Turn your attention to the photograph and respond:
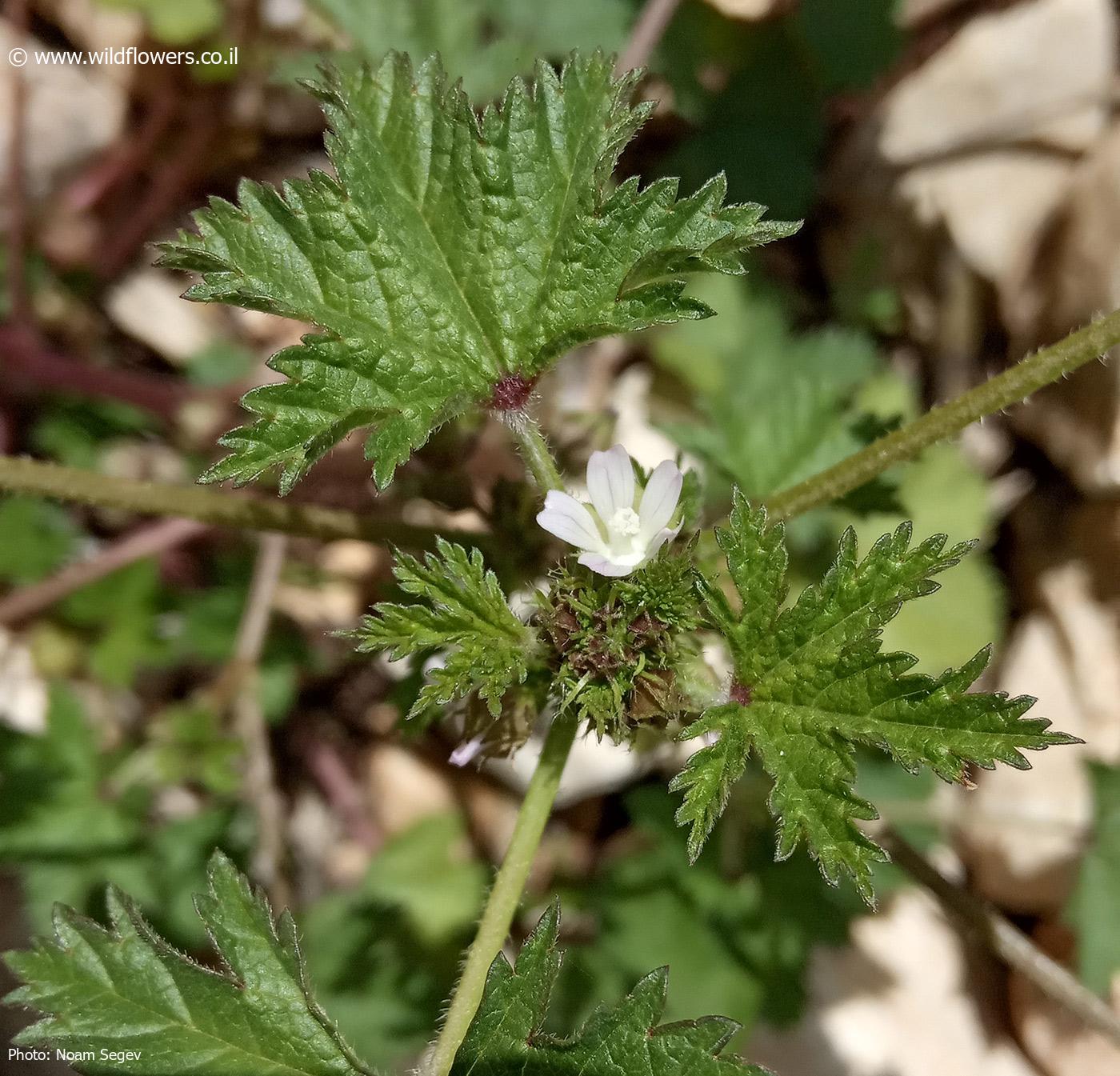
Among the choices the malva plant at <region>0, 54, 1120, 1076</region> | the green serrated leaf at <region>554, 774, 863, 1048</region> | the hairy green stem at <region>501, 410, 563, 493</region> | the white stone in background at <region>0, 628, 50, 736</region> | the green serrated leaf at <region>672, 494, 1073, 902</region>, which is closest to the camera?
the green serrated leaf at <region>672, 494, 1073, 902</region>

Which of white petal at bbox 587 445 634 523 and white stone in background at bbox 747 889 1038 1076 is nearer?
white petal at bbox 587 445 634 523

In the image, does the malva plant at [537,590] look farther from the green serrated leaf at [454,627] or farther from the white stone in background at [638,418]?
the white stone in background at [638,418]

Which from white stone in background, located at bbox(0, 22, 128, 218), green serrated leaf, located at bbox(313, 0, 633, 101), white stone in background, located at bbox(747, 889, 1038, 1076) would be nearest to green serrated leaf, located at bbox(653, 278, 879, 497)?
green serrated leaf, located at bbox(313, 0, 633, 101)

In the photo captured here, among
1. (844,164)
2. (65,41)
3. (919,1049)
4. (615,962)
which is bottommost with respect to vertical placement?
(919,1049)

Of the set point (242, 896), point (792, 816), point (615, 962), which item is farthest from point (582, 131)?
point (615, 962)

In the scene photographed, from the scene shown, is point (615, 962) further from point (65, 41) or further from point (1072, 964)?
point (65, 41)

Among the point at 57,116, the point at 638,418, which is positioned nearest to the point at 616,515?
the point at 638,418

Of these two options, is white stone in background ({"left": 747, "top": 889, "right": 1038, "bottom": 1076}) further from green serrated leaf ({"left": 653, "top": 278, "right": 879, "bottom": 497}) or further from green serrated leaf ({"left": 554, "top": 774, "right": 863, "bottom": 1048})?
green serrated leaf ({"left": 653, "top": 278, "right": 879, "bottom": 497})
